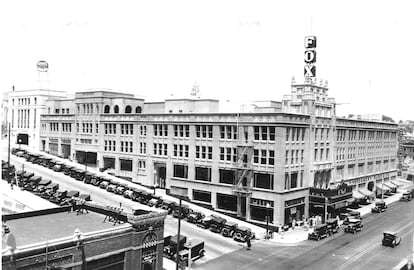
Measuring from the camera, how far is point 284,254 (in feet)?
145

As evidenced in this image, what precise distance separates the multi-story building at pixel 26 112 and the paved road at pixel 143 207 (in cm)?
1582

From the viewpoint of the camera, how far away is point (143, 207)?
29047 millimetres

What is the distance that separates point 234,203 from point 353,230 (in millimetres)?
15545

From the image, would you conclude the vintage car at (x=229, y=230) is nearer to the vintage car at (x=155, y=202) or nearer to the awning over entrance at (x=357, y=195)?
the vintage car at (x=155, y=202)

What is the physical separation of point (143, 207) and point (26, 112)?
76.3 metres

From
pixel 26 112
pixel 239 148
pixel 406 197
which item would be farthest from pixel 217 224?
pixel 26 112

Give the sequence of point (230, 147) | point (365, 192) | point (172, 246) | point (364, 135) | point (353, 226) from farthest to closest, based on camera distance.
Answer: point (364, 135), point (365, 192), point (230, 147), point (353, 226), point (172, 246)

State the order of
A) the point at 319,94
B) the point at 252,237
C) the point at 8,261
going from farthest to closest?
the point at 319,94
the point at 252,237
the point at 8,261

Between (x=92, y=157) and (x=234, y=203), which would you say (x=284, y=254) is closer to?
(x=234, y=203)

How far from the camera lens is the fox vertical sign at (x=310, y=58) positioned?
207ft

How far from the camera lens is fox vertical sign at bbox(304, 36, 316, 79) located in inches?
2482

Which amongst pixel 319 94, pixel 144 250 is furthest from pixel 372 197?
pixel 144 250

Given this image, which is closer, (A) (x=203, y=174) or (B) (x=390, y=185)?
(A) (x=203, y=174)

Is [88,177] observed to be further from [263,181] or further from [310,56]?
[310,56]
